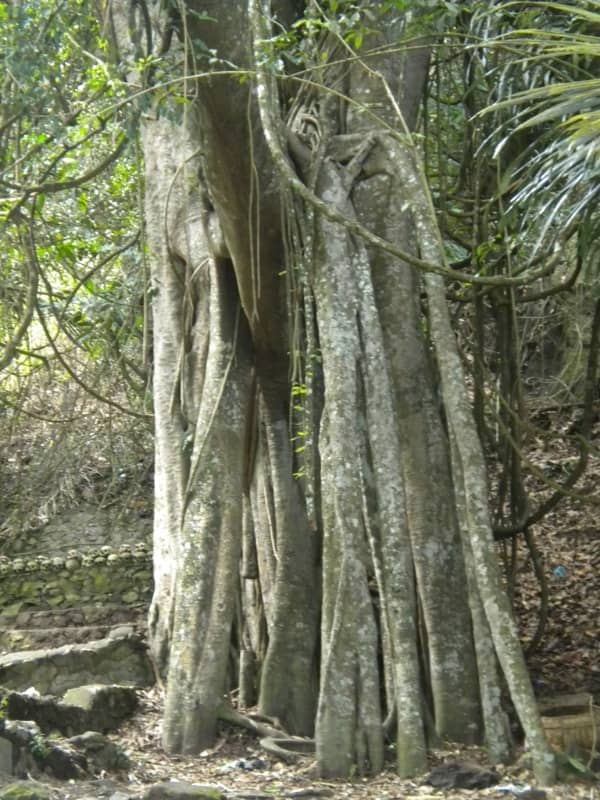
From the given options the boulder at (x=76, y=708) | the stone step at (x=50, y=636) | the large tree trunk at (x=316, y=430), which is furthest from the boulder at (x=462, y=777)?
the stone step at (x=50, y=636)

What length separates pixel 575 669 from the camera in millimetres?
7402

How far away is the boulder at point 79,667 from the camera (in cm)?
820

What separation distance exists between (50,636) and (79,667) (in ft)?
7.74

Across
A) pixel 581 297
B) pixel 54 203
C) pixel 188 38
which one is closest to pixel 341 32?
pixel 188 38

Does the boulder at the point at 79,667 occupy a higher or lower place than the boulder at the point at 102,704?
higher

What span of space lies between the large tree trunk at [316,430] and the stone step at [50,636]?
3410mm

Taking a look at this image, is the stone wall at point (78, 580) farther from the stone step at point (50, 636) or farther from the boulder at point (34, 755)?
the boulder at point (34, 755)

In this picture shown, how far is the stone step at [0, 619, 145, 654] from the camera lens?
10.6 m

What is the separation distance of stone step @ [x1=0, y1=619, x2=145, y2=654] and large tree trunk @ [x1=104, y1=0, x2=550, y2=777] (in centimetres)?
341

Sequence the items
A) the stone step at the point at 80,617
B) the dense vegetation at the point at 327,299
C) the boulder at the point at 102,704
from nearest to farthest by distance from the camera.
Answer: the dense vegetation at the point at 327,299, the boulder at the point at 102,704, the stone step at the point at 80,617

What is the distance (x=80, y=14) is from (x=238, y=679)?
4.50 m

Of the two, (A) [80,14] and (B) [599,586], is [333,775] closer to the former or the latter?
(B) [599,586]

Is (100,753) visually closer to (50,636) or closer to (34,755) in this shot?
(34,755)

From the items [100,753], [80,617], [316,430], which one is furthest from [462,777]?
[80,617]
